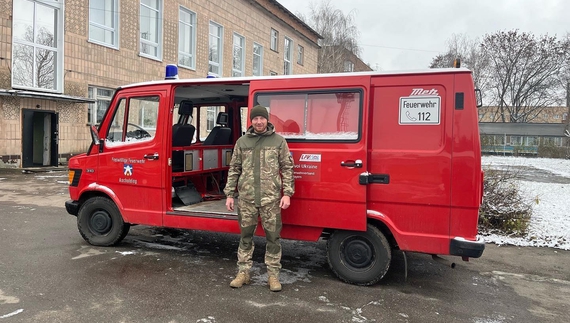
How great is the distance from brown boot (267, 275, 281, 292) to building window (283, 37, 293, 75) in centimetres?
2805

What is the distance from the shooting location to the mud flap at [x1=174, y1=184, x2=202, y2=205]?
5.95 m

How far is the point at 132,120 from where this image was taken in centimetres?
555

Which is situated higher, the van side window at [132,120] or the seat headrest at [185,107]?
the seat headrest at [185,107]

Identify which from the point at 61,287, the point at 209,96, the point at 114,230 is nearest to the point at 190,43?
the point at 209,96

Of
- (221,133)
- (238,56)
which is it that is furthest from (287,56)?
(221,133)

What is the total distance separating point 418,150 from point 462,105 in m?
0.60

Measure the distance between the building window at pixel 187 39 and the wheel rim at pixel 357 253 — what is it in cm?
1773

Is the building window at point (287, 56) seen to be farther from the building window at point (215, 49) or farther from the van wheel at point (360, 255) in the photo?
the van wheel at point (360, 255)

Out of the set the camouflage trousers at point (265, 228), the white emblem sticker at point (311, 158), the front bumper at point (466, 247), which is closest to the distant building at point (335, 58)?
the white emblem sticker at point (311, 158)

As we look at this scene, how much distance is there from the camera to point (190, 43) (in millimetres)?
20922

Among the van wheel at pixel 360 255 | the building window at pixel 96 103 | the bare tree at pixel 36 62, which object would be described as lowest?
the van wheel at pixel 360 255

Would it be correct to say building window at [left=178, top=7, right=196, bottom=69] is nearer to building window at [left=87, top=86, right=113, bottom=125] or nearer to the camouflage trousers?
building window at [left=87, top=86, right=113, bottom=125]

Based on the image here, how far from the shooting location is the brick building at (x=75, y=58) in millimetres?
13461

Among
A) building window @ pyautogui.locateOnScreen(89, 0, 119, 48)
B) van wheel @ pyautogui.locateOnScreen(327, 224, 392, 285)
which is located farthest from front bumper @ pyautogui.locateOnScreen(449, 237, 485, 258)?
building window @ pyautogui.locateOnScreen(89, 0, 119, 48)
